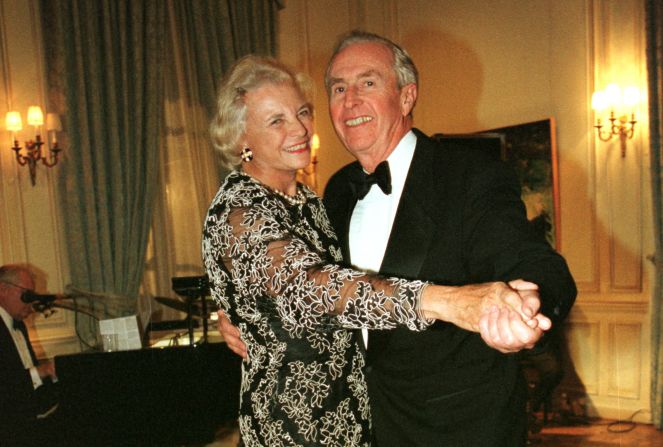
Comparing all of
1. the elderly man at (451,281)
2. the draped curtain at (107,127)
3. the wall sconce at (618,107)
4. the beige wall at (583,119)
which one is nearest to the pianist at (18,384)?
the draped curtain at (107,127)

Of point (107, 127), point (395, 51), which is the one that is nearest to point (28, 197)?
point (107, 127)

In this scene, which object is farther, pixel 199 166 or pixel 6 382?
pixel 199 166

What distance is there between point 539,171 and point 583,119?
583 millimetres

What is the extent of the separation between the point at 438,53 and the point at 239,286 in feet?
17.3

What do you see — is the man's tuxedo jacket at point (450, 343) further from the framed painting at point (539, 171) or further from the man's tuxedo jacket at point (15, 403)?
the framed painting at point (539, 171)

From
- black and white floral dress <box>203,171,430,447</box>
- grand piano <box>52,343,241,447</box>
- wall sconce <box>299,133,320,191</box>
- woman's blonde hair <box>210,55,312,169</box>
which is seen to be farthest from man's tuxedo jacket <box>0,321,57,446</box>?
wall sconce <box>299,133,320,191</box>

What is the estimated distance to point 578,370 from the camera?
5473 mm

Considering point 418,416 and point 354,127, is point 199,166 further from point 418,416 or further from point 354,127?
point 418,416

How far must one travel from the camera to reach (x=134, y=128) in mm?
5094

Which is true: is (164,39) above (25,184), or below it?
above

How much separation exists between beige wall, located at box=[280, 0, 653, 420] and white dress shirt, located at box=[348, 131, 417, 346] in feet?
11.9

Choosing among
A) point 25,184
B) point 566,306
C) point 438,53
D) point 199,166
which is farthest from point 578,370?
point 25,184

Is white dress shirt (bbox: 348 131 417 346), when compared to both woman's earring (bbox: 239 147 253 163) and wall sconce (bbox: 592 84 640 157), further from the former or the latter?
wall sconce (bbox: 592 84 640 157)

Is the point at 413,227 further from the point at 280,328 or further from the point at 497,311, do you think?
the point at 497,311
